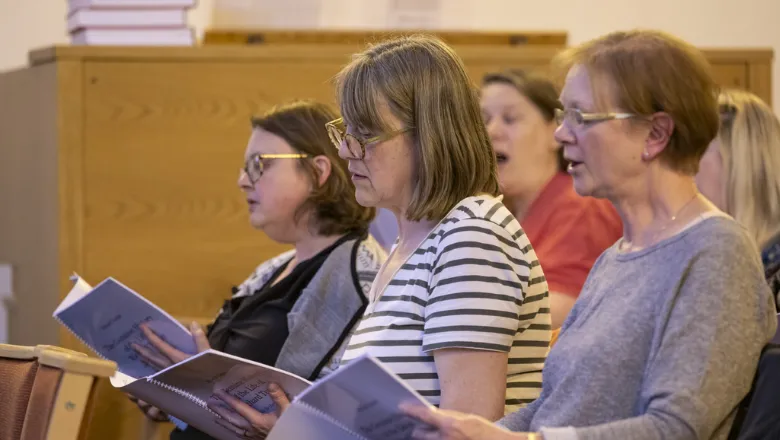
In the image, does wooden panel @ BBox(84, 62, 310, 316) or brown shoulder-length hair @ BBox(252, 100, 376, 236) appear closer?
brown shoulder-length hair @ BBox(252, 100, 376, 236)

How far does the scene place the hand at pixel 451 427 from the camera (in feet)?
3.78

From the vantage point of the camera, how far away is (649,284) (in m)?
1.23

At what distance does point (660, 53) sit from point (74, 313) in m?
1.28

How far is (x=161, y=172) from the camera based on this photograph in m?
2.97

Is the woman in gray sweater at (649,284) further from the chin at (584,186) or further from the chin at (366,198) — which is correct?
the chin at (366,198)

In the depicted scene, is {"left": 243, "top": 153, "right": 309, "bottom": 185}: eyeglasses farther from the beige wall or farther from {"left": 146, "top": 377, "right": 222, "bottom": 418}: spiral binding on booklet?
the beige wall

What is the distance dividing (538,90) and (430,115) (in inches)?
38.8

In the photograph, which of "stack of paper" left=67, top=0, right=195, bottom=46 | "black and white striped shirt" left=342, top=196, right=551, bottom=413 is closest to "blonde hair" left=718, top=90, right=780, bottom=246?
"black and white striped shirt" left=342, top=196, right=551, bottom=413

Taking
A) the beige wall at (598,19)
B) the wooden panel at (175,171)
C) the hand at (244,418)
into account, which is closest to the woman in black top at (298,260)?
the hand at (244,418)

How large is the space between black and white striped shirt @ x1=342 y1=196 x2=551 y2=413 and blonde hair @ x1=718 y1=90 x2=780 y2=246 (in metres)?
0.85

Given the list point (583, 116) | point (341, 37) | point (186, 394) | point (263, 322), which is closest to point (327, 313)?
point (263, 322)

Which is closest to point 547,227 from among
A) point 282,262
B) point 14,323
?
point 282,262

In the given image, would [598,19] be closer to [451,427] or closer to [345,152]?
[345,152]

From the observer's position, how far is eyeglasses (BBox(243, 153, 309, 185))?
7.40 ft
